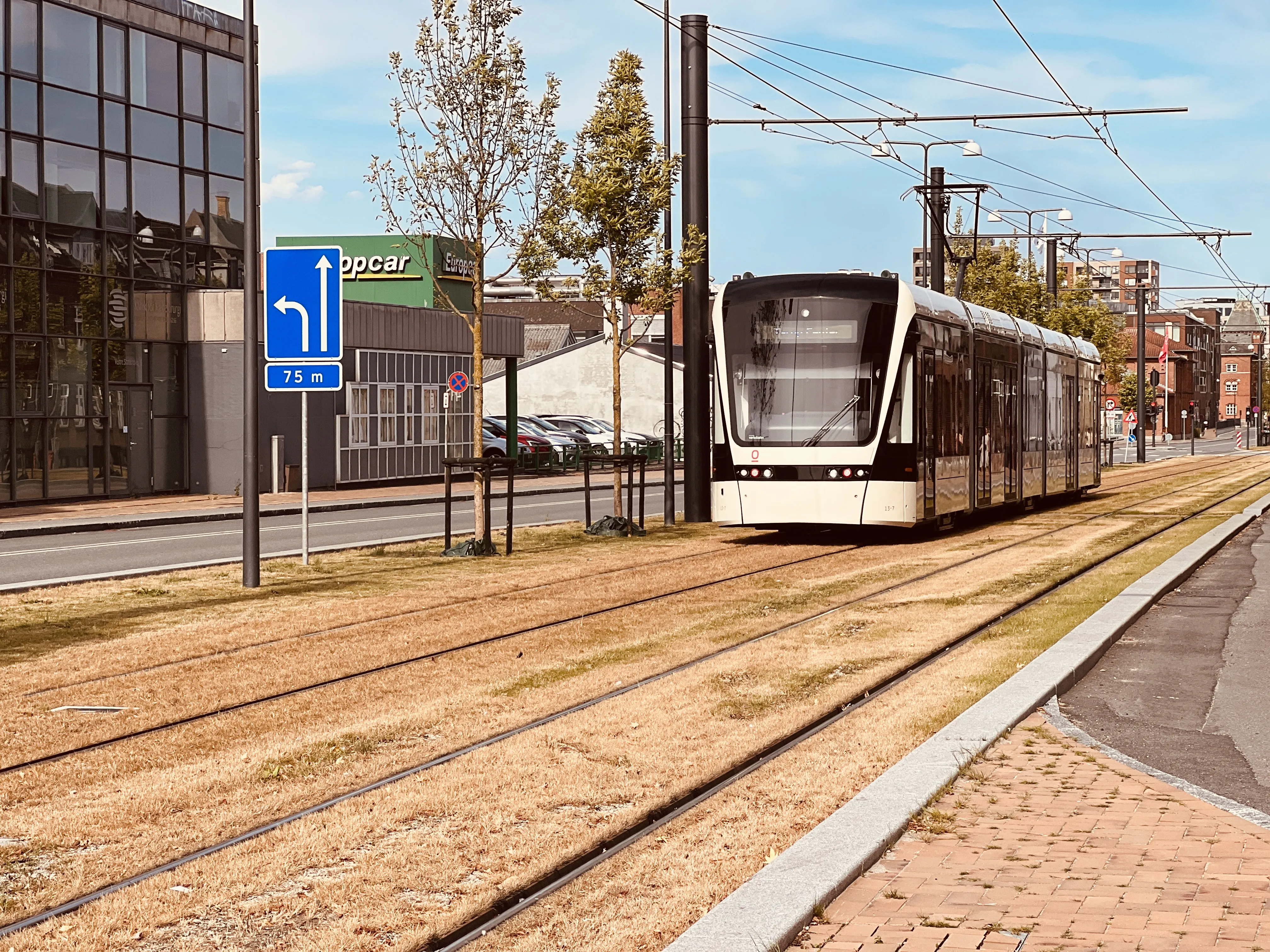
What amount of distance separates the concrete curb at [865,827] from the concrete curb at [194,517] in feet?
43.3

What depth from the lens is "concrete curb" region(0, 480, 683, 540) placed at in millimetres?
25672

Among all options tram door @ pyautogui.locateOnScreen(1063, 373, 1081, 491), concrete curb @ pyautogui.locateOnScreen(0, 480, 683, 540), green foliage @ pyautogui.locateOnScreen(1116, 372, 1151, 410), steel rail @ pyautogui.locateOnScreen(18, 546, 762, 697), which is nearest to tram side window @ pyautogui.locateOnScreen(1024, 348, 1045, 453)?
tram door @ pyautogui.locateOnScreen(1063, 373, 1081, 491)

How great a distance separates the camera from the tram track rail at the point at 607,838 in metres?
5.29

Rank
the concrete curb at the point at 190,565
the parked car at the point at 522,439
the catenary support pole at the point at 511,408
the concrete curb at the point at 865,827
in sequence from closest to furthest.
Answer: the concrete curb at the point at 865,827 → the concrete curb at the point at 190,565 → the catenary support pole at the point at 511,408 → the parked car at the point at 522,439

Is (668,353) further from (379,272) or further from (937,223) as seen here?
(379,272)

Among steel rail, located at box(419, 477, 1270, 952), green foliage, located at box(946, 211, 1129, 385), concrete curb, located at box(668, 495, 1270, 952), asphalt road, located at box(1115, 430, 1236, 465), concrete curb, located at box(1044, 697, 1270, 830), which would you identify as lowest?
steel rail, located at box(419, 477, 1270, 952)

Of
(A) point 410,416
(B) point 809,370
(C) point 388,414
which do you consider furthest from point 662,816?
(A) point 410,416

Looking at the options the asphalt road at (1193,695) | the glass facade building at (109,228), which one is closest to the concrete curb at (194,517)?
the glass facade building at (109,228)

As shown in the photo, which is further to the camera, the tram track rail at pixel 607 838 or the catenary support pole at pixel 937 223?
the catenary support pole at pixel 937 223

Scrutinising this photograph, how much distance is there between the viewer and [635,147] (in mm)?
23672

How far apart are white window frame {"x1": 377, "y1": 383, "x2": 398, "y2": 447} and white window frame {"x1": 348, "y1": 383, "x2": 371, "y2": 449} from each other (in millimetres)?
484

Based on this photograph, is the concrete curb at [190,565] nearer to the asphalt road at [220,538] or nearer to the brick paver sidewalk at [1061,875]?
the asphalt road at [220,538]

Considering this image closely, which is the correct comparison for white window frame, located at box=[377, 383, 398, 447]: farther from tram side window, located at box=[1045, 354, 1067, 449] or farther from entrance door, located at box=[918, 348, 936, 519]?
entrance door, located at box=[918, 348, 936, 519]

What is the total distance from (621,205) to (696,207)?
6.17 ft
